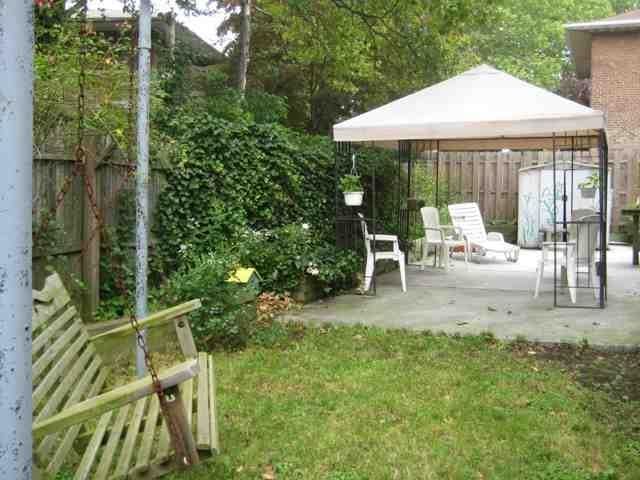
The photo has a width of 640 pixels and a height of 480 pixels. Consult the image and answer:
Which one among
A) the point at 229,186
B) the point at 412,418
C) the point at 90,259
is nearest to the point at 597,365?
the point at 412,418

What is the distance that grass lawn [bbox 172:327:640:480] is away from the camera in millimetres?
3195

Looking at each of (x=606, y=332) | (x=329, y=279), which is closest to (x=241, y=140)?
(x=329, y=279)

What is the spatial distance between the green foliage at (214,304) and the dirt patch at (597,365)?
7.05ft

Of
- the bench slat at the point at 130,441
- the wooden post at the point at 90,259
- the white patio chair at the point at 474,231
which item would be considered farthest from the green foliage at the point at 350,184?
the bench slat at the point at 130,441

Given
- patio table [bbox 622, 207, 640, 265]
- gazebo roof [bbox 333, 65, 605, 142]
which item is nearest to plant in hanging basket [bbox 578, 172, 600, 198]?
patio table [bbox 622, 207, 640, 265]

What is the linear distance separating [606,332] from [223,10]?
1287 cm

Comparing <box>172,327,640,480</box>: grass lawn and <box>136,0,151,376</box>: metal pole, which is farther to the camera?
<box>136,0,151,376</box>: metal pole

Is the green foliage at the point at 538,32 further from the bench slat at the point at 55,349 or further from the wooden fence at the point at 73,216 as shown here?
the bench slat at the point at 55,349

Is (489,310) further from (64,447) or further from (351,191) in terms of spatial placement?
(64,447)

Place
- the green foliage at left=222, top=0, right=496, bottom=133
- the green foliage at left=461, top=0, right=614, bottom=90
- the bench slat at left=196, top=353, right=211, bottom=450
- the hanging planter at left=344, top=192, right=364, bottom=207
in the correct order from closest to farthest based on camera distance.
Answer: the bench slat at left=196, top=353, right=211, bottom=450 → the hanging planter at left=344, top=192, right=364, bottom=207 → the green foliage at left=222, top=0, right=496, bottom=133 → the green foliage at left=461, top=0, right=614, bottom=90

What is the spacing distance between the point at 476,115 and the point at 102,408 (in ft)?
19.2

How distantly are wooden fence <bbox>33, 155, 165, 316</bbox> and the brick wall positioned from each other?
52.2 feet

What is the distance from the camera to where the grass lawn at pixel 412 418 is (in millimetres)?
3195

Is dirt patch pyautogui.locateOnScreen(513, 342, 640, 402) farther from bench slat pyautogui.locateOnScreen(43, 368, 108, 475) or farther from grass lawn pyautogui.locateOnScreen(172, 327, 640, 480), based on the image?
bench slat pyautogui.locateOnScreen(43, 368, 108, 475)
